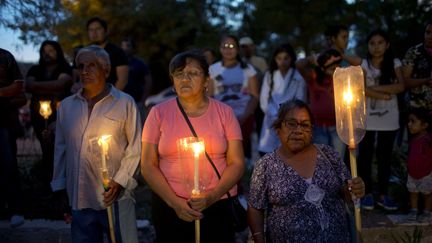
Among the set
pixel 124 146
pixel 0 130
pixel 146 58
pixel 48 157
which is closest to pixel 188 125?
pixel 124 146

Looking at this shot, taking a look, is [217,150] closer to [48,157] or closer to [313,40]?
[48,157]

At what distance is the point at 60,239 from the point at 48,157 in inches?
31.8

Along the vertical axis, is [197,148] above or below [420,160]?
above

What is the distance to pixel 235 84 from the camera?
631cm

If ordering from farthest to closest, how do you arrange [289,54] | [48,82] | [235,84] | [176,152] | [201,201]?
[289,54] < [235,84] < [48,82] < [176,152] < [201,201]

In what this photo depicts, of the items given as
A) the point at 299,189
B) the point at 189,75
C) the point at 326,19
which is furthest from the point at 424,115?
the point at 326,19

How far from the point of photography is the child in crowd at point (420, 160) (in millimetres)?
5520

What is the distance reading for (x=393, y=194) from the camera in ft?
21.1

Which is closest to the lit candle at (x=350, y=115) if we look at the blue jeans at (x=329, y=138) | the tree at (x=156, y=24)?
the blue jeans at (x=329, y=138)

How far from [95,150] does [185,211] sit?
2.60 ft

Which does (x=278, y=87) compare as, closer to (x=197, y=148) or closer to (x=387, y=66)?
(x=387, y=66)

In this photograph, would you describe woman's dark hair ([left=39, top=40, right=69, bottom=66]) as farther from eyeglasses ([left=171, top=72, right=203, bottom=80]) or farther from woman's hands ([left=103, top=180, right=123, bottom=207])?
eyeglasses ([left=171, top=72, right=203, bottom=80])

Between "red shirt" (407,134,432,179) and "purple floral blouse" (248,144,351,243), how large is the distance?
2181 mm

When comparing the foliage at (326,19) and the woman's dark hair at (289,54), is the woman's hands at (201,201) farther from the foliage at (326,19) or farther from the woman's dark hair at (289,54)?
the foliage at (326,19)
